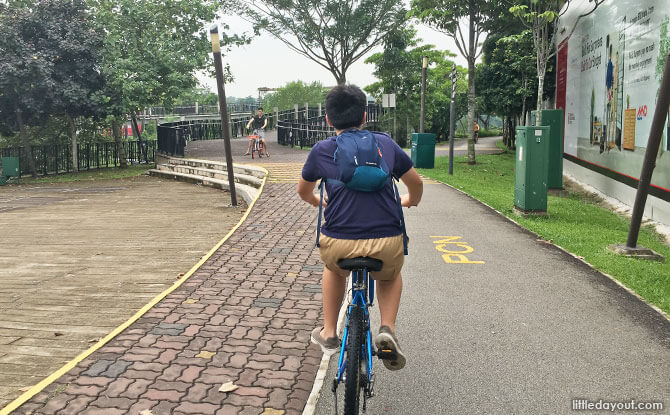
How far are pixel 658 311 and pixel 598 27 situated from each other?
12.0m

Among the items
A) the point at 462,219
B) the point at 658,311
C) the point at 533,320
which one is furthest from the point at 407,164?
the point at 462,219

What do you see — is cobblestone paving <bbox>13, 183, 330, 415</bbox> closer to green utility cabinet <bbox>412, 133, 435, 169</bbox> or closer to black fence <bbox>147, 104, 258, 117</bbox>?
green utility cabinet <bbox>412, 133, 435, 169</bbox>

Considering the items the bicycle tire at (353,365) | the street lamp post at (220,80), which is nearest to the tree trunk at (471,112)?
the street lamp post at (220,80)

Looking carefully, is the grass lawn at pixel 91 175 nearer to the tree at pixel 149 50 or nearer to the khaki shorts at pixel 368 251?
the tree at pixel 149 50

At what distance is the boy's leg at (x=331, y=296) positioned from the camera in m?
3.52

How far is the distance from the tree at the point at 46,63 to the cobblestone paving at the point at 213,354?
57.8 ft

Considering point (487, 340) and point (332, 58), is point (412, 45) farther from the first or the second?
point (487, 340)

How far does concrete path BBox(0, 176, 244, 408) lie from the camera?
4887 mm

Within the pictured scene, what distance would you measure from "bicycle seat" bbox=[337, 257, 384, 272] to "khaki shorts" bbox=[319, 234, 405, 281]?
47 mm

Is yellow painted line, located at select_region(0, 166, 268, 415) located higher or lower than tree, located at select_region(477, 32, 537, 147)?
lower

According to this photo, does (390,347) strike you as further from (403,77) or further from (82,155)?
(403,77)

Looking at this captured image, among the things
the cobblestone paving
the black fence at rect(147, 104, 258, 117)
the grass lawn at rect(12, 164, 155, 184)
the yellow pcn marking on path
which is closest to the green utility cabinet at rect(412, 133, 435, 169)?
the grass lawn at rect(12, 164, 155, 184)

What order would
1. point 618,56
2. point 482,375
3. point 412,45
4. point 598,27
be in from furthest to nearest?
1. point 412,45
2. point 598,27
3. point 618,56
4. point 482,375

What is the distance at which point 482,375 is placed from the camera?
4047 millimetres
